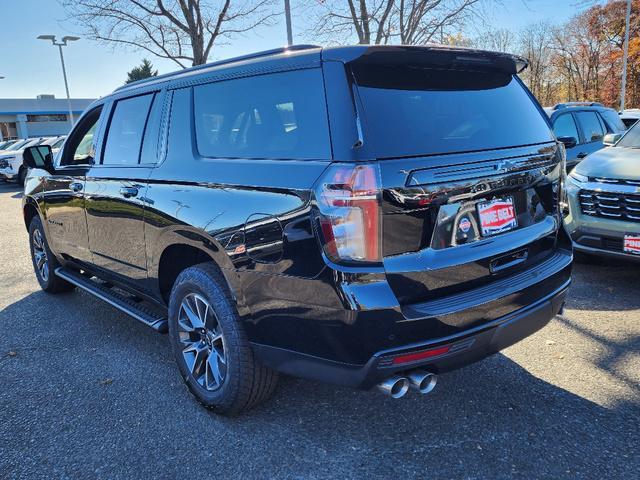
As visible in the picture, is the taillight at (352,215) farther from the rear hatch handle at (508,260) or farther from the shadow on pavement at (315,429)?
the shadow on pavement at (315,429)

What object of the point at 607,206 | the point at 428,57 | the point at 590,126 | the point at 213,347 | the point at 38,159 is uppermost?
the point at 428,57

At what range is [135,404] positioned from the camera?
306 cm

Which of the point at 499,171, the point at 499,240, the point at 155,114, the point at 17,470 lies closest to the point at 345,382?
the point at 499,240

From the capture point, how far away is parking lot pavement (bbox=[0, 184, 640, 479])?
2424mm

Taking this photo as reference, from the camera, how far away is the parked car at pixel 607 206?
435 centimetres

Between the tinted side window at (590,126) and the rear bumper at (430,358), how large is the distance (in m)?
6.10

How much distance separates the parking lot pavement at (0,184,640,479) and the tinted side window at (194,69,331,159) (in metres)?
1.44

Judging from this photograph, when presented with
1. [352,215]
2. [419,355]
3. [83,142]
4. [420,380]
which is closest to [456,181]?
[352,215]

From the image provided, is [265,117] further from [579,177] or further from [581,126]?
[581,126]

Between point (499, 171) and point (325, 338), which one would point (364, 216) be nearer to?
point (325, 338)

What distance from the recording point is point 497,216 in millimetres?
2447

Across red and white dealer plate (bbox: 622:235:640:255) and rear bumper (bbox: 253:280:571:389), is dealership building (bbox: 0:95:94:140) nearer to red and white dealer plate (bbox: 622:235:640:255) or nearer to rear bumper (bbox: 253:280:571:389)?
red and white dealer plate (bbox: 622:235:640:255)

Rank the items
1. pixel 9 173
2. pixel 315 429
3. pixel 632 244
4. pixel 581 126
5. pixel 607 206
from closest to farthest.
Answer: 1. pixel 315 429
2. pixel 632 244
3. pixel 607 206
4. pixel 581 126
5. pixel 9 173

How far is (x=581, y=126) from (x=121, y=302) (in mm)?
6958
